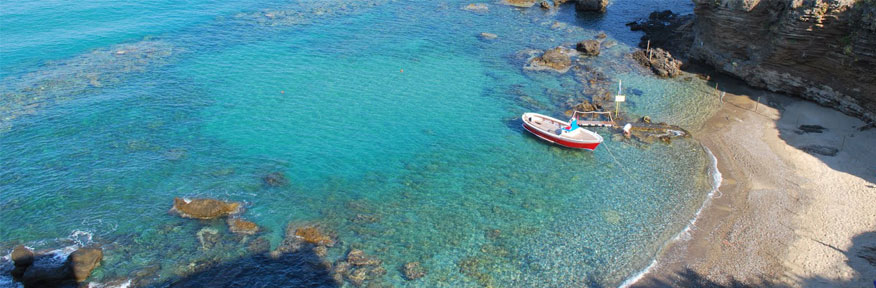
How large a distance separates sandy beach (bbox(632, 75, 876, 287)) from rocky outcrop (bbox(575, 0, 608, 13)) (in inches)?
1158

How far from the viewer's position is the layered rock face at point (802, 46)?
4025 cm

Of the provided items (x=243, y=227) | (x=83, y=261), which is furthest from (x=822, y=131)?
(x=83, y=261)

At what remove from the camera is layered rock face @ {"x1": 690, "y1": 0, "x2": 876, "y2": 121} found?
132 feet

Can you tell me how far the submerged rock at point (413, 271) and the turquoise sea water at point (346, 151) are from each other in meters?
0.48

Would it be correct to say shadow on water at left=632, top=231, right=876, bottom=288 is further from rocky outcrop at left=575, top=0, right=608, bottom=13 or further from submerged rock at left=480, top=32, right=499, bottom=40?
rocky outcrop at left=575, top=0, right=608, bottom=13

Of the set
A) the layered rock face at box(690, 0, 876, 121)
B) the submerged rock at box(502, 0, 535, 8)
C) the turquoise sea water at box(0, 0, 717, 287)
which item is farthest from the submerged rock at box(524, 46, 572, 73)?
the submerged rock at box(502, 0, 535, 8)

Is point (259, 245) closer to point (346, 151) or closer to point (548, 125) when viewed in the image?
point (346, 151)

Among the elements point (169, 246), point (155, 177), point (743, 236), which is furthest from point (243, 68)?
point (743, 236)

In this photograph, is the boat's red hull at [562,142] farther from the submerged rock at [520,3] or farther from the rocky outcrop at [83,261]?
the submerged rock at [520,3]

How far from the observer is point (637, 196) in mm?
35844

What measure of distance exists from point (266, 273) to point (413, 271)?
7.93 metres

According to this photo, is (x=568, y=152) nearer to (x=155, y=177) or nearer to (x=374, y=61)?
(x=374, y=61)

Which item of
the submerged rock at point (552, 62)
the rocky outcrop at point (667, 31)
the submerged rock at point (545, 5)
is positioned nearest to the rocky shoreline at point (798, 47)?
the rocky outcrop at point (667, 31)

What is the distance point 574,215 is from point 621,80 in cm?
2250
